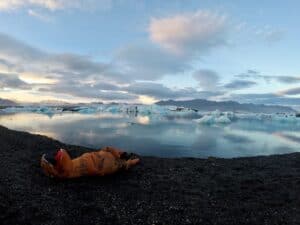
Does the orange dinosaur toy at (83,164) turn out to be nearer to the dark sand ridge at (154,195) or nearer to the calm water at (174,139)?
the dark sand ridge at (154,195)

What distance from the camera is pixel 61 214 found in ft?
28.4

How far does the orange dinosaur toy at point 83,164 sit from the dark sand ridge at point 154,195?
255 millimetres

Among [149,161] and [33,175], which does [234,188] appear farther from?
[33,175]

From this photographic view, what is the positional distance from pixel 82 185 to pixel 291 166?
961cm

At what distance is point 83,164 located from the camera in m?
11.3

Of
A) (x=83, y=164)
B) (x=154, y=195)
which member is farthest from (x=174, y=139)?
(x=154, y=195)

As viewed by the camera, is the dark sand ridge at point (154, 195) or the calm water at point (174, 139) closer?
the dark sand ridge at point (154, 195)

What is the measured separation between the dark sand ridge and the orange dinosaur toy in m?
0.25

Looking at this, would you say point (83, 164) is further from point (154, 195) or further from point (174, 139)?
point (174, 139)

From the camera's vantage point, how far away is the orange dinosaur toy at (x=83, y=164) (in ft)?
36.0

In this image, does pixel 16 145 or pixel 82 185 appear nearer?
pixel 82 185

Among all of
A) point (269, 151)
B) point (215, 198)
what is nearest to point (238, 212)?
point (215, 198)

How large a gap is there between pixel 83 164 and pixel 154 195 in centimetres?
259

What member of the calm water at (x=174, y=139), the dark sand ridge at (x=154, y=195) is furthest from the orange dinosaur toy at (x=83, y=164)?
the calm water at (x=174, y=139)
